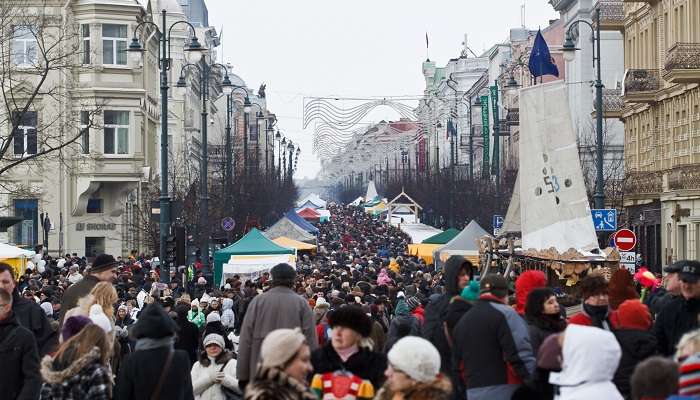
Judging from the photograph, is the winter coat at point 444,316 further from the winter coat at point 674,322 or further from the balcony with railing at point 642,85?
the balcony with railing at point 642,85

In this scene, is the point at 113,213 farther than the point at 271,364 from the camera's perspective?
Yes

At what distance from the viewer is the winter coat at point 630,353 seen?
1148 cm

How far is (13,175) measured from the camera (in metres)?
63.6

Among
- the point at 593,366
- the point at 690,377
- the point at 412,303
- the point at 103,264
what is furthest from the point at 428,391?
the point at 412,303

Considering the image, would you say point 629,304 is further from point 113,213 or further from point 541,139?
point 113,213

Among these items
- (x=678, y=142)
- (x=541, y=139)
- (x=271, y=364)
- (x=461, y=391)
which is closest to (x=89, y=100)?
(x=678, y=142)

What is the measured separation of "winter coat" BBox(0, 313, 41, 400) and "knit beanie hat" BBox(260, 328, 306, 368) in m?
4.41

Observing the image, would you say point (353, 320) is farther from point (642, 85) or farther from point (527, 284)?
point (642, 85)

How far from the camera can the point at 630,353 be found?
11.5 m

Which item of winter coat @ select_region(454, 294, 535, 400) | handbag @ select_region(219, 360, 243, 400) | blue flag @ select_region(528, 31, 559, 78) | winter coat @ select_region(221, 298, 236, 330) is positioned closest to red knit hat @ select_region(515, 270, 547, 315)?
winter coat @ select_region(454, 294, 535, 400)

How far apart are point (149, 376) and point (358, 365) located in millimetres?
1894

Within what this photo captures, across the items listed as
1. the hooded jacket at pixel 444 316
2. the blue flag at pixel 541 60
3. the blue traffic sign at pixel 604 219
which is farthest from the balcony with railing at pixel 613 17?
the hooded jacket at pixel 444 316

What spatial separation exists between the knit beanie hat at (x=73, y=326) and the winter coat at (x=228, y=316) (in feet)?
45.4

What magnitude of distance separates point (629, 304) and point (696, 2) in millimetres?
35914
